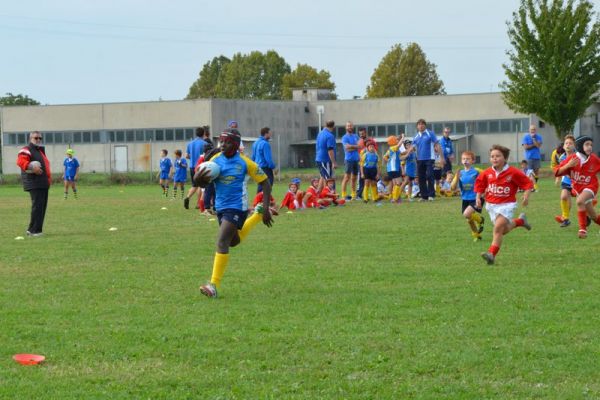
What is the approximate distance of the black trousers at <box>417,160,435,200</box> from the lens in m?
25.4

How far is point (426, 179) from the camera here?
86.1 ft

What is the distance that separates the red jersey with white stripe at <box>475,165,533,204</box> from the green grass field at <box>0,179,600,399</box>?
2.80 feet

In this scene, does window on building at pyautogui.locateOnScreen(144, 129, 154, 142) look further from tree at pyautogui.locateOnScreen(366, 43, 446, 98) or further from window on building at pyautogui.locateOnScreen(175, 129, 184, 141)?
tree at pyautogui.locateOnScreen(366, 43, 446, 98)

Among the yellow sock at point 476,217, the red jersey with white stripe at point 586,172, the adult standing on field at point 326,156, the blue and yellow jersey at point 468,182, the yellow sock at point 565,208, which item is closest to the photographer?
the yellow sock at point 476,217

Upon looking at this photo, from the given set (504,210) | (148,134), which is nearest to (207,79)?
(148,134)

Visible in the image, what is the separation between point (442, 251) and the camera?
47.1 feet

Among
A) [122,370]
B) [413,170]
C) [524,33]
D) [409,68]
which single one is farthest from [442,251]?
[409,68]

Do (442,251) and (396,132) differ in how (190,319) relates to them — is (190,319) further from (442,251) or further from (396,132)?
(396,132)

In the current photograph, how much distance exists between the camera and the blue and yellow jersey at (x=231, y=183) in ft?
36.3

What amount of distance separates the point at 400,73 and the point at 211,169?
3518 inches

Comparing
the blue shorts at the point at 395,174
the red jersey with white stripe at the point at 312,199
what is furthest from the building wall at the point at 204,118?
the red jersey with white stripe at the point at 312,199

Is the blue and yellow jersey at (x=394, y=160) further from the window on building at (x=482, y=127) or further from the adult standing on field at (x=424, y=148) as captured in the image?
the window on building at (x=482, y=127)

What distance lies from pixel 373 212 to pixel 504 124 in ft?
163

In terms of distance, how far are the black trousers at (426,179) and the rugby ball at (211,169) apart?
14.9m
